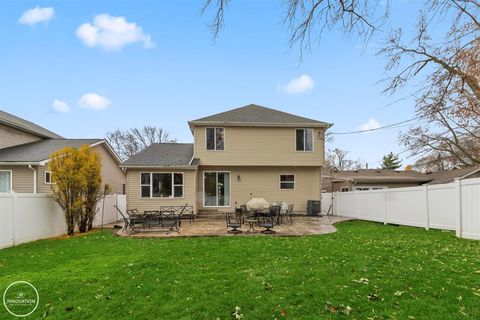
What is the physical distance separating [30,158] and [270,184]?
40.3 ft

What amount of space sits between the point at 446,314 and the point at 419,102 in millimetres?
10064

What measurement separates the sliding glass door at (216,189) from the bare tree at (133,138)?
2763 cm

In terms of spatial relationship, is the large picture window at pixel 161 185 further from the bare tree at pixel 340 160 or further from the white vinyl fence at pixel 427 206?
the bare tree at pixel 340 160

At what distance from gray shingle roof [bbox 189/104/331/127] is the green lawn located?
10.1 m

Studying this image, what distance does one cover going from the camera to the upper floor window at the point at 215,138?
17300 millimetres

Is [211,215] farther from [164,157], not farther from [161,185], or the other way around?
[164,157]

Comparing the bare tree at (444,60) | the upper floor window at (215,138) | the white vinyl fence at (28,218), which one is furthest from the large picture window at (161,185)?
the bare tree at (444,60)

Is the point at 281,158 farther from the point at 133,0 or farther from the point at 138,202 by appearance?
the point at 133,0

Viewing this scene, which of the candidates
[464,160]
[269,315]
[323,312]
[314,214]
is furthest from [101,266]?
[464,160]

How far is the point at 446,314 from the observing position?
140 inches

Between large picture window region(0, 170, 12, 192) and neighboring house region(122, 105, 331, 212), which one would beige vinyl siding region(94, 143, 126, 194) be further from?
large picture window region(0, 170, 12, 192)

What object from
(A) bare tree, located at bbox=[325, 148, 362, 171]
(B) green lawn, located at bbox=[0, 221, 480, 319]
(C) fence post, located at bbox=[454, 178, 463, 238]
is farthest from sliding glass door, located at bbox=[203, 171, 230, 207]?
(A) bare tree, located at bbox=[325, 148, 362, 171]

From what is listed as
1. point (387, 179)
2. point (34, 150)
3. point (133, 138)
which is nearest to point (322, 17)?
point (34, 150)

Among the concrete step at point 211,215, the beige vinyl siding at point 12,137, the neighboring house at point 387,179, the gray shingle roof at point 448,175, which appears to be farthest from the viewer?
→ the gray shingle roof at point 448,175
